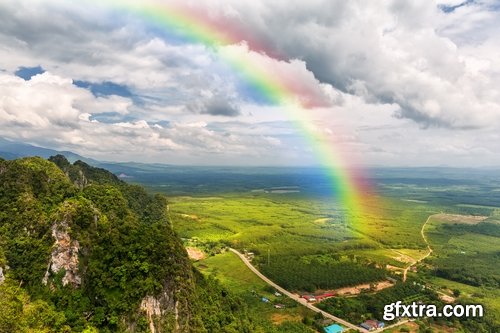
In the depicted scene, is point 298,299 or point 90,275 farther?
point 298,299

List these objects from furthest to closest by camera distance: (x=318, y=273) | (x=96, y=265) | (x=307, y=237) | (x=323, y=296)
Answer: (x=307, y=237) < (x=318, y=273) < (x=323, y=296) < (x=96, y=265)

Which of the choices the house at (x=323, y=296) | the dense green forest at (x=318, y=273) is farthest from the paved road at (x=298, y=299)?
the house at (x=323, y=296)

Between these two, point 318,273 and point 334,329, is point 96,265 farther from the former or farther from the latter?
point 318,273

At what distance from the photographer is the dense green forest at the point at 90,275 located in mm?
32375

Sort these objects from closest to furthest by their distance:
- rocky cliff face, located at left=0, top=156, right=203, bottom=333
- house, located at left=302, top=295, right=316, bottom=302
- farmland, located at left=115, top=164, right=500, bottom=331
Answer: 1. rocky cliff face, located at left=0, top=156, right=203, bottom=333
2. house, located at left=302, top=295, right=316, bottom=302
3. farmland, located at left=115, top=164, right=500, bottom=331

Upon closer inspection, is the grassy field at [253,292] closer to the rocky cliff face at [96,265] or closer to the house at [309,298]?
the house at [309,298]

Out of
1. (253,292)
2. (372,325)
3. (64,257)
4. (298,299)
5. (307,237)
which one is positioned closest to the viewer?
(64,257)

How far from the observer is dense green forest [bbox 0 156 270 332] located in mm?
32375

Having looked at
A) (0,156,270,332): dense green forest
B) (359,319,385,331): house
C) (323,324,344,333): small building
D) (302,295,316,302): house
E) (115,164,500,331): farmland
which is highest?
(0,156,270,332): dense green forest

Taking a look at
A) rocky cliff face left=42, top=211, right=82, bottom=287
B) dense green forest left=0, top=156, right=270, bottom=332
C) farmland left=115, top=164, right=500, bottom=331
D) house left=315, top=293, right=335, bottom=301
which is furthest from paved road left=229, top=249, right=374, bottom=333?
rocky cliff face left=42, top=211, right=82, bottom=287

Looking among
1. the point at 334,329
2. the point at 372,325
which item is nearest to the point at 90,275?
the point at 334,329

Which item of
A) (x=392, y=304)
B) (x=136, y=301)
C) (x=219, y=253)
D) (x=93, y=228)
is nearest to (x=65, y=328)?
(x=136, y=301)

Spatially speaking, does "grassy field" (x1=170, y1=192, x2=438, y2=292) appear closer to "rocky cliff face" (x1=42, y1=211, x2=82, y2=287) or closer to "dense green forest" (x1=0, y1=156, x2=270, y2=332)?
"dense green forest" (x1=0, y1=156, x2=270, y2=332)

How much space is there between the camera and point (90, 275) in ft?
116
